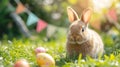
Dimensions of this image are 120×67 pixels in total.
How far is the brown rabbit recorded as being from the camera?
4672 millimetres

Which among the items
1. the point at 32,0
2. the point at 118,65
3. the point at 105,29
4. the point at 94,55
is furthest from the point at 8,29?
the point at 118,65

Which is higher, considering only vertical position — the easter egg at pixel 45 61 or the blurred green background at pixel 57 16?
the blurred green background at pixel 57 16

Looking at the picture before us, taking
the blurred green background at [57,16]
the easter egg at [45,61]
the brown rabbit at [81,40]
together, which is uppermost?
the blurred green background at [57,16]

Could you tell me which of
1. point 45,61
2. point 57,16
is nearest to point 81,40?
point 45,61

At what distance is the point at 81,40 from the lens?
472 cm

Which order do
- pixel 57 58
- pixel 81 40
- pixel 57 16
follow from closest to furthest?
pixel 81 40
pixel 57 58
pixel 57 16

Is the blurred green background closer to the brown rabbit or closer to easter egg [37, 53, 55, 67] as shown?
the brown rabbit

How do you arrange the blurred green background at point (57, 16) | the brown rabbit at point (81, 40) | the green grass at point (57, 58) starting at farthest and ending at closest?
the blurred green background at point (57, 16)
the brown rabbit at point (81, 40)
the green grass at point (57, 58)

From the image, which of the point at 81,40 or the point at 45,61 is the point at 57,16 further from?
the point at 45,61

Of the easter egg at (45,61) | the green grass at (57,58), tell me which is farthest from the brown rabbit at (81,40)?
the easter egg at (45,61)

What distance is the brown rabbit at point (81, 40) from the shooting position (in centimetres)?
467

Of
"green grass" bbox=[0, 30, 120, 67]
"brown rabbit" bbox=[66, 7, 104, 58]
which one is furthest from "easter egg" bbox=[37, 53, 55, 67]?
"brown rabbit" bbox=[66, 7, 104, 58]

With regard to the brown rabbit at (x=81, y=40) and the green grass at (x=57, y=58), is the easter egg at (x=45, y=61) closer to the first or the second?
the green grass at (x=57, y=58)

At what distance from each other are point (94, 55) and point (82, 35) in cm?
36
